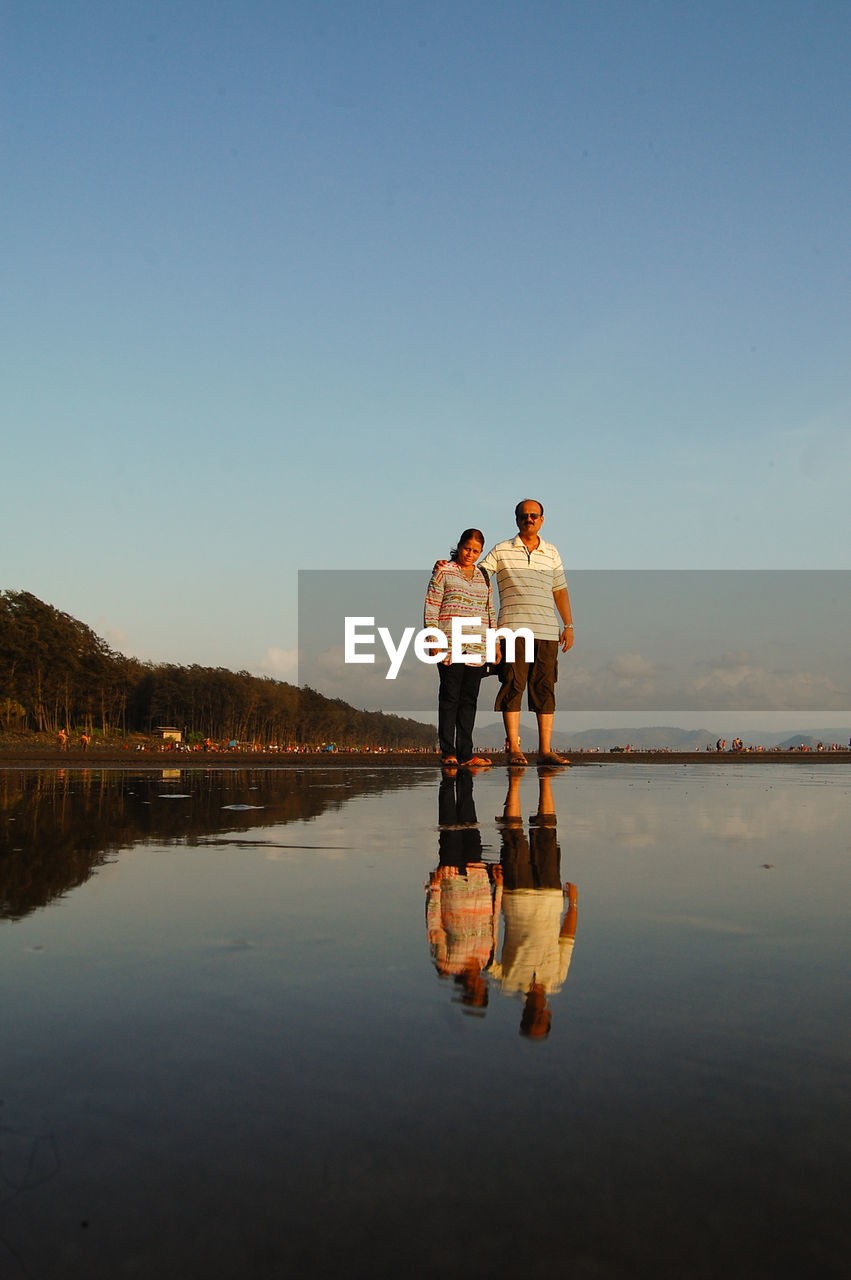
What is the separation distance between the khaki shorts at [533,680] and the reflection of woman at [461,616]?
343 millimetres

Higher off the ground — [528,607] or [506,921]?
[528,607]

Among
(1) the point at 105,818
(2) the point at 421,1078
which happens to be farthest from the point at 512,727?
(2) the point at 421,1078

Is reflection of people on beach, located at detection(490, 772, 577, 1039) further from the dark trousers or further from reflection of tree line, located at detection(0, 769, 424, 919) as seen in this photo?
the dark trousers

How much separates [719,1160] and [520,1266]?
1.25 feet

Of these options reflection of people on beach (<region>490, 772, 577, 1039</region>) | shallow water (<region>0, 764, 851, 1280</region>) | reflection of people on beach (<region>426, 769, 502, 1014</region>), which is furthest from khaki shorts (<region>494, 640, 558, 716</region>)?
shallow water (<region>0, 764, 851, 1280</region>)

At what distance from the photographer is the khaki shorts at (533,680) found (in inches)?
386

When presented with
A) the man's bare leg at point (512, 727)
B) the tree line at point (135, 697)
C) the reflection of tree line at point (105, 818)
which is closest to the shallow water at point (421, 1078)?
the reflection of tree line at point (105, 818)

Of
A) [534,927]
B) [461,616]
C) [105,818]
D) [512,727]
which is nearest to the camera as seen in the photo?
[534,927]

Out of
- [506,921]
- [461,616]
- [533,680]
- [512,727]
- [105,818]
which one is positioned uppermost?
[461,616]

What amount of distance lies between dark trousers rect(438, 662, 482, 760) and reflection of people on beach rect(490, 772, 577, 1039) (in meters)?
4.74

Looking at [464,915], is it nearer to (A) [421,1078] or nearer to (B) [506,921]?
(B) [506,921]

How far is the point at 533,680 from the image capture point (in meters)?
10.0

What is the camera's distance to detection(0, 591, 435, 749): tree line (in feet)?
226

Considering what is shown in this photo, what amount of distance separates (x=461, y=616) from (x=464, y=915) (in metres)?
6.65
